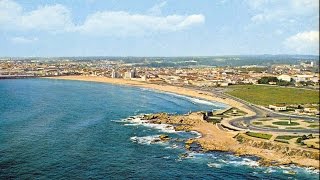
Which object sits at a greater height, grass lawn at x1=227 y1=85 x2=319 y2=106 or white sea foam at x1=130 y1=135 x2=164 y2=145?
grass lawn at x1=227 y1=85 x2=319 y2=106

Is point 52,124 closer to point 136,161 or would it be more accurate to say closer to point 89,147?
point 89,147

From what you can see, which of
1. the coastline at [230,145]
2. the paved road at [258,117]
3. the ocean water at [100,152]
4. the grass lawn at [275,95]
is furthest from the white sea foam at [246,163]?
the grass lawn at [275,95]

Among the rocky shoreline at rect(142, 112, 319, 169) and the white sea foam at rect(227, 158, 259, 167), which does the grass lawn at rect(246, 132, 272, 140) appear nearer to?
the rocky shoreline at rect(142, 112, 319, 169)

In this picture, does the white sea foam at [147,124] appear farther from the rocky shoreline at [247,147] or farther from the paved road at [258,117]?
the paved road at [258,117]

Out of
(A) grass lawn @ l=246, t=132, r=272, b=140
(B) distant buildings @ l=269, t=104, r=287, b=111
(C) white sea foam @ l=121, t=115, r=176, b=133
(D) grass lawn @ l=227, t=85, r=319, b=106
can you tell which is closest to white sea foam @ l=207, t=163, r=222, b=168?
(A) grass lawn @ l=246, t=132, r=272, b=140

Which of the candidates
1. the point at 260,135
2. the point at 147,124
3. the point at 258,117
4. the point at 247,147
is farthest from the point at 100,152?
the point at 258,117

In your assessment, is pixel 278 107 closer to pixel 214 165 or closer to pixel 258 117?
pixel 258 117
